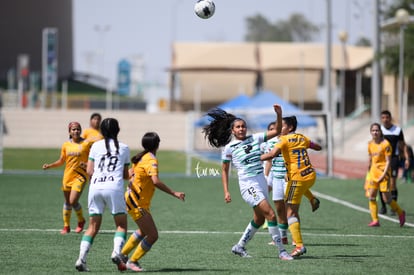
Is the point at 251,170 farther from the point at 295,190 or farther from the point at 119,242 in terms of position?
the point at 119,242

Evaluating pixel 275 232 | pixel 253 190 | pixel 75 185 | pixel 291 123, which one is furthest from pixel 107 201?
pixel 75 185

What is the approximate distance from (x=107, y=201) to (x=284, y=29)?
172069 mm

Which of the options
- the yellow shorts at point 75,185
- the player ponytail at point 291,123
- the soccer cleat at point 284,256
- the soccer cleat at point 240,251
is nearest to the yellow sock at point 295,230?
the soccer cleat at point 284,256

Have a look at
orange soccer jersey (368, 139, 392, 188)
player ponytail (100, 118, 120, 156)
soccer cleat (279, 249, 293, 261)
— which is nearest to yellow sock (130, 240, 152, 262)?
player ponytail (100, 118, 120, 156)

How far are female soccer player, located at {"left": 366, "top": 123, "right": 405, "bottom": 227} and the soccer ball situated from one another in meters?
3.60

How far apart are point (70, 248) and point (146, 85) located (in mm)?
131630

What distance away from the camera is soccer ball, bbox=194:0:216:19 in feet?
55.9

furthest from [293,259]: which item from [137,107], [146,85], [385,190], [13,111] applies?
[146,85]

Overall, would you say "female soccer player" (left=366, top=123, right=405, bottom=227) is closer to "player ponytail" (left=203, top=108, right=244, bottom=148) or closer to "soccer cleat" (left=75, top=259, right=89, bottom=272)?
"player ponytail" (left=203, top=108, right=244, bottom=148)

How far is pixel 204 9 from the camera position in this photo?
56.0 ft

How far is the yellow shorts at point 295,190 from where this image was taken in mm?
13672

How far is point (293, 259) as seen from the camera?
12945 mm

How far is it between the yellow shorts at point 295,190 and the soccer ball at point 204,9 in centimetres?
452

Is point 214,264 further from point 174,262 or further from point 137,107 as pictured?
point 137,107
